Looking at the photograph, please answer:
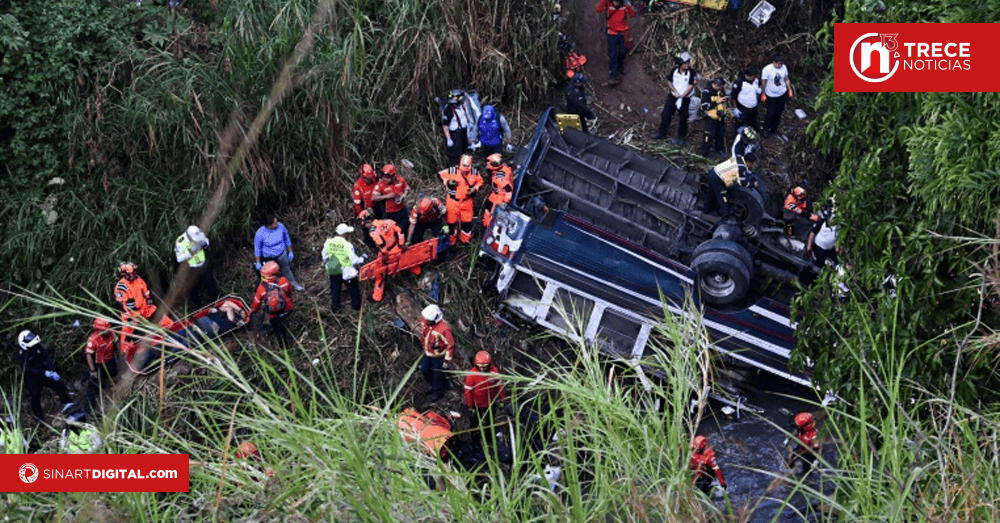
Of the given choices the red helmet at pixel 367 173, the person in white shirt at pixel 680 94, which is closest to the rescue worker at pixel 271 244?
the red helmet at pixel 367 173

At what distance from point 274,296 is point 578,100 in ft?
16.4

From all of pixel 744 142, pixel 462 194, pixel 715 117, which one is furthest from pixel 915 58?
pixel 715 117

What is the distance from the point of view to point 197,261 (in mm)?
11094

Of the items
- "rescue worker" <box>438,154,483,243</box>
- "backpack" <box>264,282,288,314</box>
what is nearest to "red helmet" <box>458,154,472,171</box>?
"rescue worker" <box>438,154,483,243</box>

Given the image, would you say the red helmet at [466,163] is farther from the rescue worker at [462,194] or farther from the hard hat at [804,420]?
the hard hat at [804,420]

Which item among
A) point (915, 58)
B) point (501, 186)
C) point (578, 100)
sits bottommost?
point (501, 186)

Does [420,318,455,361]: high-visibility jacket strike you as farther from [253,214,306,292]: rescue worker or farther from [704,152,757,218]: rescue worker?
[704,152,757,218]: rescue worker

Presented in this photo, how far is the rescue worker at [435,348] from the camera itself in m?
9.88

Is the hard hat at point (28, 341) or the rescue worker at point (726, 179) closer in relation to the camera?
the hard hat at point (28, 341)

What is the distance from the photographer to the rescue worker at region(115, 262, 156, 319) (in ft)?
34.2

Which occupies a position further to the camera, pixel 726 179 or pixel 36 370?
pixel 726 179

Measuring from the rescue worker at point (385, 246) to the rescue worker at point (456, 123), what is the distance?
6.58 ft

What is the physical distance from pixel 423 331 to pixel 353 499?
18.0 ft

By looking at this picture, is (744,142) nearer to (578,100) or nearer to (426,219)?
(578,100)
